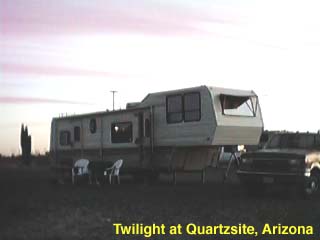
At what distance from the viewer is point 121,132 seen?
2031cm

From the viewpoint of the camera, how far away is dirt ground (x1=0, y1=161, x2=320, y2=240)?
31.3ft

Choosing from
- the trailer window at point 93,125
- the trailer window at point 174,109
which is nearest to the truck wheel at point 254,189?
the trailer window at point 174,109

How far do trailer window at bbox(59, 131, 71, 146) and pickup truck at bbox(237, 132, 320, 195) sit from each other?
33.9 feet

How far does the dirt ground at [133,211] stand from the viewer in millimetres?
9555

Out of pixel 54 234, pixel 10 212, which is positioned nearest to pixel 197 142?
pixel 10 212

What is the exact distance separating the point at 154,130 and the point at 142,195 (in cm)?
451

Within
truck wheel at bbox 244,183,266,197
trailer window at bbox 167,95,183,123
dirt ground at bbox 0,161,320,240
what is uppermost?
trailer window at bbox 167,95,183,123

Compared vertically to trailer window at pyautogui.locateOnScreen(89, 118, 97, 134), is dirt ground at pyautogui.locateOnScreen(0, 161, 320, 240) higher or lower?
lower

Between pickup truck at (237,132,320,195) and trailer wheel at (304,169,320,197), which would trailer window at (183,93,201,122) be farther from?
trailer wheel at (304,169,320,197)

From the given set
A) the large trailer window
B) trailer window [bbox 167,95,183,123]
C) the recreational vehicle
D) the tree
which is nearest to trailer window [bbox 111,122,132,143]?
the recreational vehicle

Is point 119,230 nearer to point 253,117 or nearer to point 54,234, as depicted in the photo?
point 54,234

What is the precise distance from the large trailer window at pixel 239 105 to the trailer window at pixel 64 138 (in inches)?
312

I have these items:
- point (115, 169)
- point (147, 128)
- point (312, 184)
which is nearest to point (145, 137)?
point (147, 128)

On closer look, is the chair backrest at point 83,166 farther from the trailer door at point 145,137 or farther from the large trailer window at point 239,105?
the large trailer window at point 239,105
